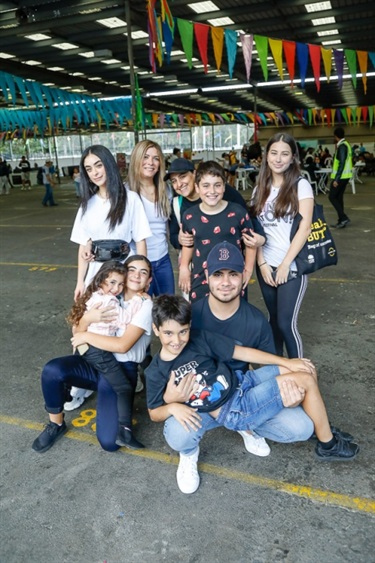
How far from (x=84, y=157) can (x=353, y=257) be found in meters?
4.57

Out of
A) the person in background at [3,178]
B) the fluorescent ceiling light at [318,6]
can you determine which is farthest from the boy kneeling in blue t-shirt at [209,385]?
the person in background at [3,178]

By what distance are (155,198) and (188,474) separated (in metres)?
1.64

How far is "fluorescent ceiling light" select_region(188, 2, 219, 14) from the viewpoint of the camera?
390 inches

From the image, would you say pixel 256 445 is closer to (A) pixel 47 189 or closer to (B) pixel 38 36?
(A) pixel 47 189

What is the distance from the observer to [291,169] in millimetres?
2445

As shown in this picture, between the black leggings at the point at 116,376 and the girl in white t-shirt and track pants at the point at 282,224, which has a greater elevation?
the girl in white t-shirt and track pants at the point at 282,224

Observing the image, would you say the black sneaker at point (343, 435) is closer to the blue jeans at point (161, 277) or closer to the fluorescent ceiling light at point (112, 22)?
the blue jeans at point (161, 277)

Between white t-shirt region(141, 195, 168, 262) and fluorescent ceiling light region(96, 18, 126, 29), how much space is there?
1003 cm

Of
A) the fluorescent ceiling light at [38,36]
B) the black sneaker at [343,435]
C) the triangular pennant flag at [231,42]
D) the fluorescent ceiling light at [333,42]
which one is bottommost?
the black sneaker at [343,435]

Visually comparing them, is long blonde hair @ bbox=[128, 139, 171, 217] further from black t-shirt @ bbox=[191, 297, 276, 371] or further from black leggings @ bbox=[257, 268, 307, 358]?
black t-shirt @ bbox=[191, 297, 276, 371]

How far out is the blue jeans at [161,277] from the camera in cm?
300

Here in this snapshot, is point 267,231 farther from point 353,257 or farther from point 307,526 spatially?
point 353,257

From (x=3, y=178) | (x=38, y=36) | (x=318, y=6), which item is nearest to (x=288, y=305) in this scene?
(x=318, y=6)

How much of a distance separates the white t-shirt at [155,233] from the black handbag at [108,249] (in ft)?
1.09
